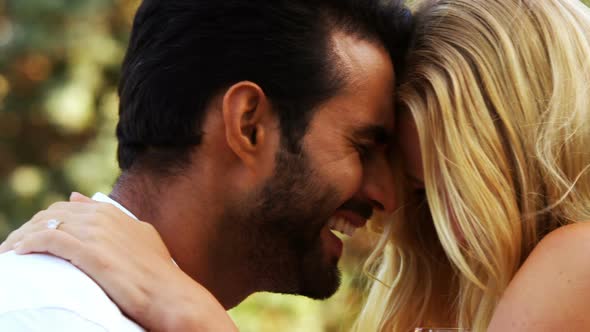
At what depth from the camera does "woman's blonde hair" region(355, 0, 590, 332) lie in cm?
244

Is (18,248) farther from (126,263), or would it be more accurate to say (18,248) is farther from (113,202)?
(113,202)

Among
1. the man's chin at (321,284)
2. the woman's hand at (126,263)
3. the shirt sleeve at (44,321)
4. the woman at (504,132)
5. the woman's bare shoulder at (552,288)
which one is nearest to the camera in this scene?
the shirt sleeve at (44,321)

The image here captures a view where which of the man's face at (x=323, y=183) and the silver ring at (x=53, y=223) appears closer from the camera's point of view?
the silver ring at (x=53, y=223)

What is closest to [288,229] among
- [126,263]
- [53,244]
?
[126,263]

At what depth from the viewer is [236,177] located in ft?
7.72

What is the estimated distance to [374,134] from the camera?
8.24 ft

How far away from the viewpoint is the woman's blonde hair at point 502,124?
96.1 inches

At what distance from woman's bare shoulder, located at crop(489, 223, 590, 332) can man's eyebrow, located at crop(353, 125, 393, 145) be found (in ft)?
1.61

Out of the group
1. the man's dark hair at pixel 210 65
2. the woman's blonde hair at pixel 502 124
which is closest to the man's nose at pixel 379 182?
A: the woman's blonde hair at pixel 502 124

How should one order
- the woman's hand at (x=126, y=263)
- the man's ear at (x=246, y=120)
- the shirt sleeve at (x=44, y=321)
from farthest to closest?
1. the man's ear at (x=246, y=120)
2. the woman's hand at (x=126, y=263)
3. the shirt sleeve at (x=44, y=321)

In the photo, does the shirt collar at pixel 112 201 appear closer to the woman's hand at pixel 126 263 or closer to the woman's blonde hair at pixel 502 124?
the woman's hand at pixel 126 263

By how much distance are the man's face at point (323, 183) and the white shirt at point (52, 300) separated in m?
0.57

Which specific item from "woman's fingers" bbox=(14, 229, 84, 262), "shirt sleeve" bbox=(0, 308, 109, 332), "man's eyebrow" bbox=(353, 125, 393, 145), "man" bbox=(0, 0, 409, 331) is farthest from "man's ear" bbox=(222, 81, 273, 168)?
"shirt sleeve" bbox=(0, 308, 109, 332)

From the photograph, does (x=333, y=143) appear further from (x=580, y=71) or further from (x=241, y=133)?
(x=580, y=71)
